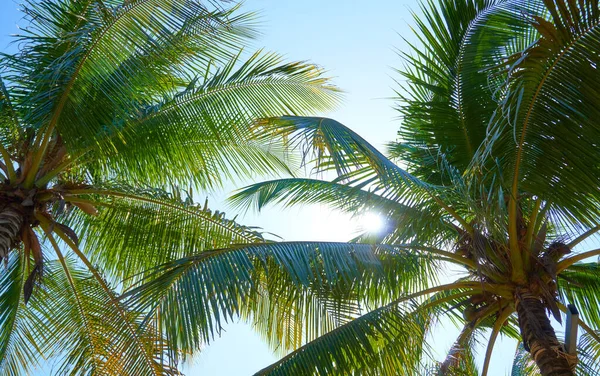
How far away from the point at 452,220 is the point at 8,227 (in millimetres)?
4008

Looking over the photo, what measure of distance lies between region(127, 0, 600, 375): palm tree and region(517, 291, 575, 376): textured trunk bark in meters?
0.01

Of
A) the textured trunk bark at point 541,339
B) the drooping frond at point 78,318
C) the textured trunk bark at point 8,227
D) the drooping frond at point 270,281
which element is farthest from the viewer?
the drooping frond at point 78,318

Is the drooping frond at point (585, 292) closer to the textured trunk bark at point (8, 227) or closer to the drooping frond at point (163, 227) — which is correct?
the drooping frond at point (163, 227)

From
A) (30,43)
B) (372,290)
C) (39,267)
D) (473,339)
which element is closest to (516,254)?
(372,290)

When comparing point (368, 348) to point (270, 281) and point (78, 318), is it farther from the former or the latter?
point (78, 318)

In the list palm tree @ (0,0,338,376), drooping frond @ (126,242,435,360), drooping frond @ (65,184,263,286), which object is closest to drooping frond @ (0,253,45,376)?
palm tree @ (0,0,338,376)

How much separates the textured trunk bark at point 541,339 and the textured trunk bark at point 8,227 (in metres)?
4.28

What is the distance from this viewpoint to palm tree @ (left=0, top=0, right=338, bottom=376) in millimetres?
5703

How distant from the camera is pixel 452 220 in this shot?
6.43 meters

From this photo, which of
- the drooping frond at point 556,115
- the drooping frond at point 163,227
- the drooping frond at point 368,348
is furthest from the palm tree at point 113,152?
the drooping frond at point 556,115

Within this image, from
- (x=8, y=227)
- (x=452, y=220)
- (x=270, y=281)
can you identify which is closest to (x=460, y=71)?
(x=452, y=220)

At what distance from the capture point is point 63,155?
648 centimetres

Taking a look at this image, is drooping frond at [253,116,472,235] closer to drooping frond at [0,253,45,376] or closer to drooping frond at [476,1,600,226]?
drooping frond at [476,1,600,226]

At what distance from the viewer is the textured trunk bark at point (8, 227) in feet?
18.3
